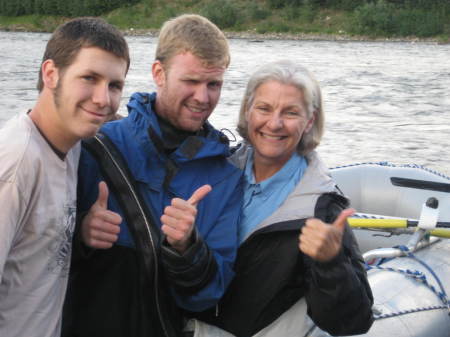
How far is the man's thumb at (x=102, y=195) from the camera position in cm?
164

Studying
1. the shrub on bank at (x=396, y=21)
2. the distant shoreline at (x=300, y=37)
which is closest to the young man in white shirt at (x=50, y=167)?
the distant shoreline at (x=300, y=37)

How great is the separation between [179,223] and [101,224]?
19 centimetres

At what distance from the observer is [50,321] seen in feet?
5.05

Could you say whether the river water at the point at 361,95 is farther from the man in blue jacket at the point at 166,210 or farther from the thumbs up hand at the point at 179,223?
the thumbs up hand at the point at 179,223

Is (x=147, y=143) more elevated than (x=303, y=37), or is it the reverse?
(x=147, y=143)

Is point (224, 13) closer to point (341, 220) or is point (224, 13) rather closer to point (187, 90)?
point (187, 90)

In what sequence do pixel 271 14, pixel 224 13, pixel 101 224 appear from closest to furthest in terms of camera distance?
pixel 101 224 < pixel 224 13 < pixel 271 14

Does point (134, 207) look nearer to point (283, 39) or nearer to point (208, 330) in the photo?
point (208, 330)

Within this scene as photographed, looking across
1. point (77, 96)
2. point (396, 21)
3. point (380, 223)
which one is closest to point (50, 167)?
point (77, 96)

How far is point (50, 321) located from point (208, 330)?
45 cm

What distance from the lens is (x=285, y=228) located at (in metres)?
1.74

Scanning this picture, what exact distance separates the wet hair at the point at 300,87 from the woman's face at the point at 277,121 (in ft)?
0.04

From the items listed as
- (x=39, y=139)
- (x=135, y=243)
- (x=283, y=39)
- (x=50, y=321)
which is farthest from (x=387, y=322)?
(x=283, y=39)

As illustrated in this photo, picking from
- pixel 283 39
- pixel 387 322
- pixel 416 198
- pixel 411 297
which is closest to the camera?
pixel 387 322
